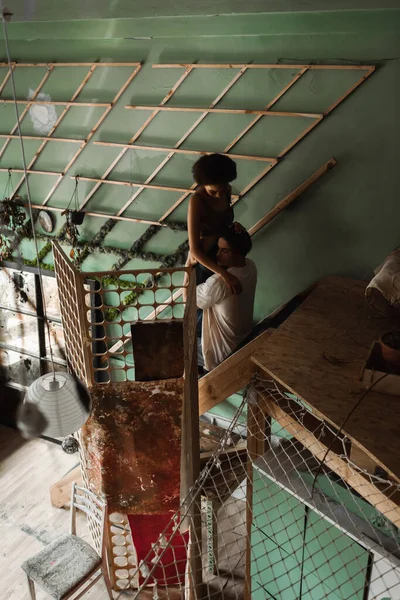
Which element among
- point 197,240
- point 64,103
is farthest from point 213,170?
point 64,103

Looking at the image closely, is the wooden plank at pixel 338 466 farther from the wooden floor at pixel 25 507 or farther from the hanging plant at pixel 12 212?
the hanging plant at pixel 12 212

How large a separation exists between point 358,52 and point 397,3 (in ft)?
1.59

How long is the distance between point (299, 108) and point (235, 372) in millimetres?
1873

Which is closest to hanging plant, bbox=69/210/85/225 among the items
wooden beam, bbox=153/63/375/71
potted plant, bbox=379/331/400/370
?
wooden beam, bbox=153/63/375/71

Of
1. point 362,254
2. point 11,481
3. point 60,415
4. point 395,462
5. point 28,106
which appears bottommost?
point 11,481

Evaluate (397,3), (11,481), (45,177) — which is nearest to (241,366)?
(397,3)

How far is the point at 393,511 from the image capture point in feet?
6.47

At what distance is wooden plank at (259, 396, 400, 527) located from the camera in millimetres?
1992

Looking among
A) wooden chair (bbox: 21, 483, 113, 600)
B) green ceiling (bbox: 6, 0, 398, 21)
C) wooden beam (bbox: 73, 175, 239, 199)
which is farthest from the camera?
wooden beam (bbox: 73, 175, 239, 199)

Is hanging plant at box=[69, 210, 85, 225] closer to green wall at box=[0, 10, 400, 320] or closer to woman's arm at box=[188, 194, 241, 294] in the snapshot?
green wall at box=[0, 10, 400, 320]

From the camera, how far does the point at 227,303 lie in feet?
10.3

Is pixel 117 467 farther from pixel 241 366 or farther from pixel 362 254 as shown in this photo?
pixel 362 254

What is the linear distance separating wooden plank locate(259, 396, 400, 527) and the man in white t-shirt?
28.0 inches

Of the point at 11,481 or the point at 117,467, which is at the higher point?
the point at 117,467
